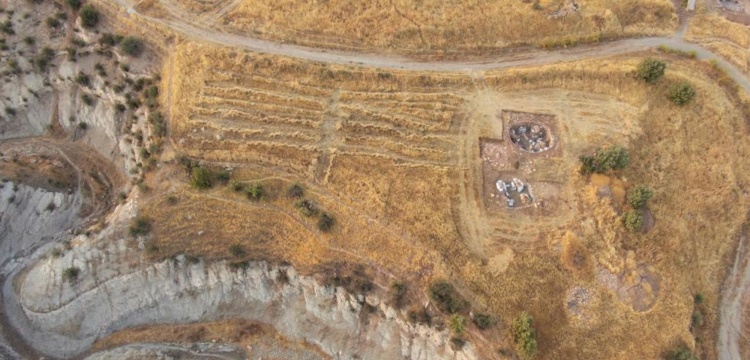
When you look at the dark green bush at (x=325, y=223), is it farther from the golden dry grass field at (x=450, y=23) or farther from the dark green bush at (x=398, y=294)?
the golden dry grass field at (x=450, y=23)

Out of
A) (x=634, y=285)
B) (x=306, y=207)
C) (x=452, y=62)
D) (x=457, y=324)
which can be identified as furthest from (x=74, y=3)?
(x=634, y=285)

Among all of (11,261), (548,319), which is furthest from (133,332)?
(548,319)

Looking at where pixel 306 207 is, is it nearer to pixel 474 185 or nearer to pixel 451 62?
pixel 474 185

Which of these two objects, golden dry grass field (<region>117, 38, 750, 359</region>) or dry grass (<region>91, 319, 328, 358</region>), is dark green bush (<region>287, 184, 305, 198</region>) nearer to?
golden dry grass field (<region>117, 38, 750, 359</region>)

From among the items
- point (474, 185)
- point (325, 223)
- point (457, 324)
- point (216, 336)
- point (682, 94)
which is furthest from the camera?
point (682, 94)

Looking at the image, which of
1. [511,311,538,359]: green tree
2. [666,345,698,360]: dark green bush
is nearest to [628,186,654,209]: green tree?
[666,345,698,360]: dark green bush

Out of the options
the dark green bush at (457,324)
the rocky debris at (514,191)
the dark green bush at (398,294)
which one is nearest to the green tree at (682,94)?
the rocky debris at (514,191)
